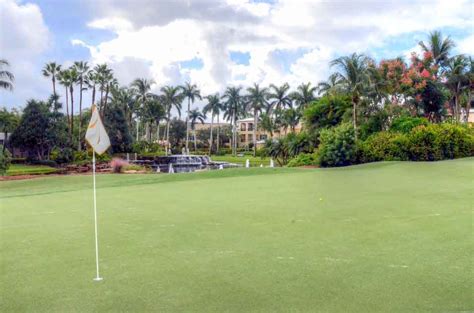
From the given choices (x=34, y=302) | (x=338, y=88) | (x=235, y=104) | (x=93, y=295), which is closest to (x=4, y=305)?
(x=34, y=302)

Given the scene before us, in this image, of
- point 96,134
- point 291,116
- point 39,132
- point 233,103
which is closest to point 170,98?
point 233,103

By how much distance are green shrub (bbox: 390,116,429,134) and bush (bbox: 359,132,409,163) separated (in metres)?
1.81

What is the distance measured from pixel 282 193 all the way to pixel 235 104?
205 ft

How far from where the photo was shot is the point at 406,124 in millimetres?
28516

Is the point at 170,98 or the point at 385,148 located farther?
the point at 170,98

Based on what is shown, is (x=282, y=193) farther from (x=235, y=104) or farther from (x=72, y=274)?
(x=235, y=104)

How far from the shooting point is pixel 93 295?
4.19 m

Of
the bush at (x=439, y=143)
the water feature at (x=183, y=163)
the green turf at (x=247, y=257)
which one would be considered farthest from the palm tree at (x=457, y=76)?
the green turf at (x=247, y=257)

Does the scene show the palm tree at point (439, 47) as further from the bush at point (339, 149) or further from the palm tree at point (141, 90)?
the palm tree at point (141, 90)

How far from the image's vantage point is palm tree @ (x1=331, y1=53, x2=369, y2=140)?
98.1 ft

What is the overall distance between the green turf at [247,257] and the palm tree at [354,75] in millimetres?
20891

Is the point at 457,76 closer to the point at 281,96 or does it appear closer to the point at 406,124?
the point at 406,124

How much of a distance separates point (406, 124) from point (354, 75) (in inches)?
192

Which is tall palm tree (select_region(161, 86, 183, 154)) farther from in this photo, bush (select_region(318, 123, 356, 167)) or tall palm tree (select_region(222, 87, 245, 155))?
bush (select_region(318, 123, 356, 167))
